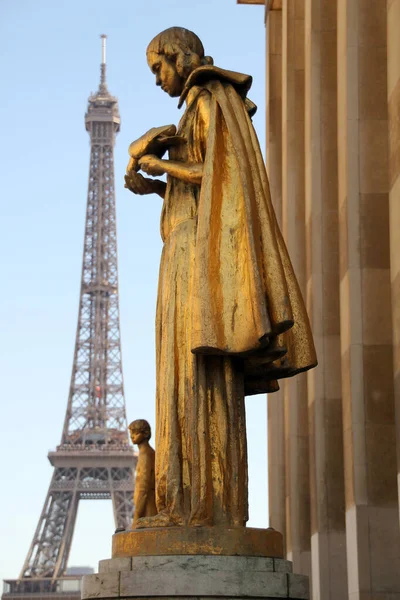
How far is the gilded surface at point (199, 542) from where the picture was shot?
265 inches

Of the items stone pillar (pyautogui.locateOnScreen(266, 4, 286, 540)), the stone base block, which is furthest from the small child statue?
the stone base block

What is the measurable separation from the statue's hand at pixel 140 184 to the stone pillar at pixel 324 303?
10.2m

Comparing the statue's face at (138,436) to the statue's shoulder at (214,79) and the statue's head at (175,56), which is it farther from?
the statue's shoulder at (214,79)

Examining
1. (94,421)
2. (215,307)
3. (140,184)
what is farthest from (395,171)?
(94,421)

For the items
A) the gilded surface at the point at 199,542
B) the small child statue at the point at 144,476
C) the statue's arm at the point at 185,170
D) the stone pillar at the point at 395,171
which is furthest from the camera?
the small child statue at the point at 144,476

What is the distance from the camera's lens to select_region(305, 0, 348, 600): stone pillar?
1775 cm

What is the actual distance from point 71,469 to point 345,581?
7119cm

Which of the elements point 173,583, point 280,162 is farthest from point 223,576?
point 280,162

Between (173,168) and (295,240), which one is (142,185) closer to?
(173,168)

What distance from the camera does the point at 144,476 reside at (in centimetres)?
1719

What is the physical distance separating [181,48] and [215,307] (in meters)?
2.00

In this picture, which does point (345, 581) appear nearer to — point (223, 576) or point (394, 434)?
point (394, 434)

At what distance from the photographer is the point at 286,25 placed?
23.9 metres

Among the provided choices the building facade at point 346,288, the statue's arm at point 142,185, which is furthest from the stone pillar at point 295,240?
the statue's arm at point 142,185
